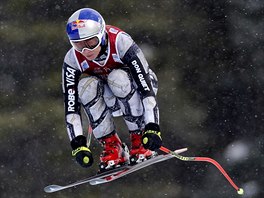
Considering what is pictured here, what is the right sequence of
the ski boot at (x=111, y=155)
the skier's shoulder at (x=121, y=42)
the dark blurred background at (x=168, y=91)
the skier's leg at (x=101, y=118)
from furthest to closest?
1. the dark blurred background at (x=168, y=91)
2. the ski boot at (x=111, y=155)
3. the skier's leg at (x=101, y=118)
4. the skier's shoulder at (x=121, y=42)

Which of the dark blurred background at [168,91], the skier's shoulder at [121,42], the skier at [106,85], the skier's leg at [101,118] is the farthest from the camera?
the dark blurred background at [168,91]

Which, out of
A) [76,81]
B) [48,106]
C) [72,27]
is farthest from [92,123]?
[48,106]

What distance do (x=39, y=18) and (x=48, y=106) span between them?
1337 millimetres

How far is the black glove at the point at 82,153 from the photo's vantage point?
6191 millimetres

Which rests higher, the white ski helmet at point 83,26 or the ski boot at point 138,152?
the white ski helmet at point 83,26

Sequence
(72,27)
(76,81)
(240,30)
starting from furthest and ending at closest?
1. (240,30)
2. (76,81)
3. (72,27)

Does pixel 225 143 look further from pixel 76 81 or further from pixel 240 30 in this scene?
pixel 76 81

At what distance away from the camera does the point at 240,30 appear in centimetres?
1018

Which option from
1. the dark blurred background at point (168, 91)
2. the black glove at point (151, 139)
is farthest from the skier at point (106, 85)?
the dark blurred background at point (168, 91)

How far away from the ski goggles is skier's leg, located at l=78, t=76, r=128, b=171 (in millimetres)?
371

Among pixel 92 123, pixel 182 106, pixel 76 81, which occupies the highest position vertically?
pixel 76 81

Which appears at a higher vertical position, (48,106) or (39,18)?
(39,18)

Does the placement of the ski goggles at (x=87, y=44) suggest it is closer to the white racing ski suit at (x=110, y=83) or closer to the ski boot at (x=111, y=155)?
the white racing ski suit at (x=110, y=83)

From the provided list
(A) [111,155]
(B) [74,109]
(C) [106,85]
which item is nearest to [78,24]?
(C) [106,85]
